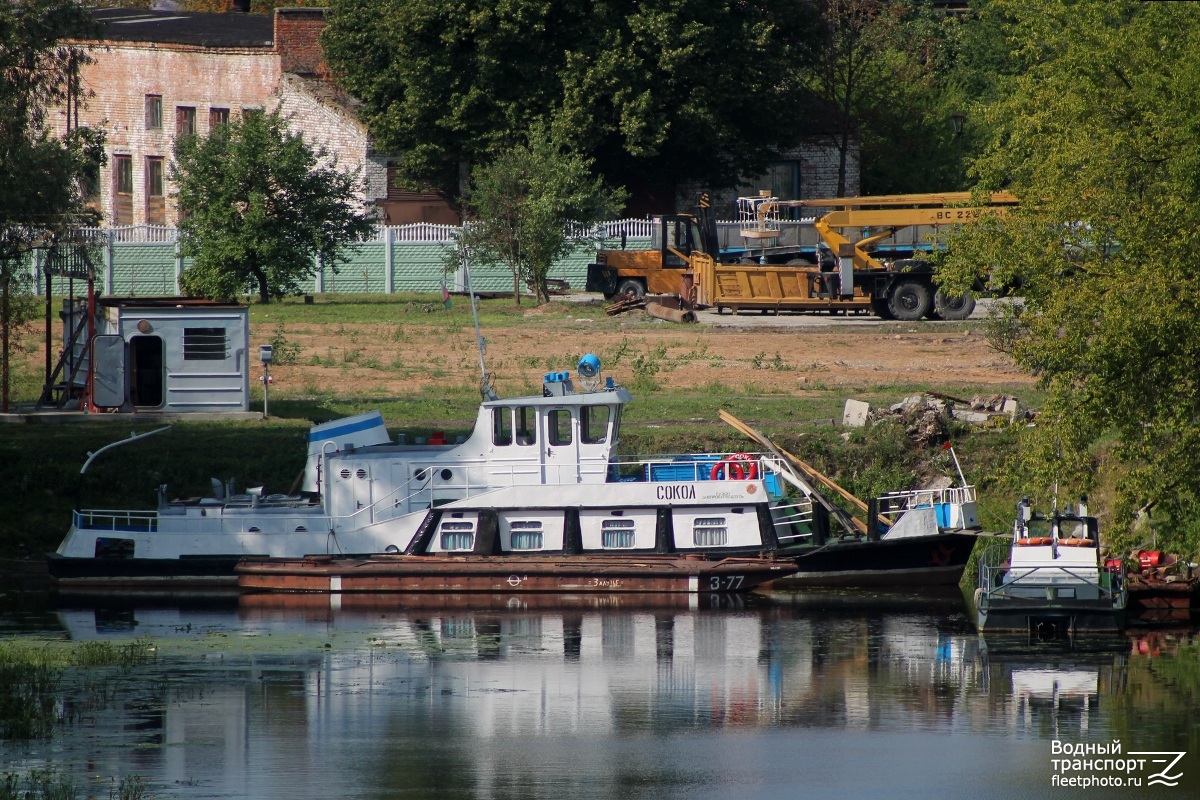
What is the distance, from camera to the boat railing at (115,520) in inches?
1067

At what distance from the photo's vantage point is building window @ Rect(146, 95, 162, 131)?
6366 cm

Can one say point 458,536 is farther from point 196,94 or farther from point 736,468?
point 196,94

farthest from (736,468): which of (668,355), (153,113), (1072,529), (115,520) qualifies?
(153,113)

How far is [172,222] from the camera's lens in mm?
63500

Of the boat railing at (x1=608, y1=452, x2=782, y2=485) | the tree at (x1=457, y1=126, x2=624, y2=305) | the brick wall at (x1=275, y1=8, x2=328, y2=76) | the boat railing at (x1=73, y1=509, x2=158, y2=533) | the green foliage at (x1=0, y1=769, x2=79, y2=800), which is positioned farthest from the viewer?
the brick wall at (x1=275, y1=8, x2=328, y2=76)

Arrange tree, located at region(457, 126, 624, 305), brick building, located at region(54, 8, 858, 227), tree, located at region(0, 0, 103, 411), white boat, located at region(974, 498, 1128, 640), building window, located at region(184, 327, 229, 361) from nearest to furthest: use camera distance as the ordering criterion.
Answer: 1. white boat, located at region(974, 498, 1128, 640)
2. tree, located at region(0, 0, 103, 411)
3. building window, located at region(184, 327, 229, 361)
4. tree, located at region(457, 126, 624, 305)
5. brick building, located at region(54, 8, 858, 227)

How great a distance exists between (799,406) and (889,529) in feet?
20.2

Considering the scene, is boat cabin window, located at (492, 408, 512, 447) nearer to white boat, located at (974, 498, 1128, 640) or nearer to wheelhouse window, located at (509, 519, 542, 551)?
wheelhouse window, located at (509, 519, 542, 551)

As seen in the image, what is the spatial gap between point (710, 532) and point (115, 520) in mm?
10510

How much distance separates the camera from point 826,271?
46.3 metres

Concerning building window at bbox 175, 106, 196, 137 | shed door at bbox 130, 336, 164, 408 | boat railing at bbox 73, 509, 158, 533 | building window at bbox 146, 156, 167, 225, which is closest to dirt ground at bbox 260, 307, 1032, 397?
shed door at bbox 130, 336, 164, 408

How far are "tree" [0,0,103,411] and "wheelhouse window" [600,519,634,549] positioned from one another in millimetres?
9940

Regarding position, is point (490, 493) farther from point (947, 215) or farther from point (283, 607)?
point (947, 215)

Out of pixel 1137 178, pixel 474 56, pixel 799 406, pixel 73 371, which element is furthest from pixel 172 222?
pixel 1137 178
